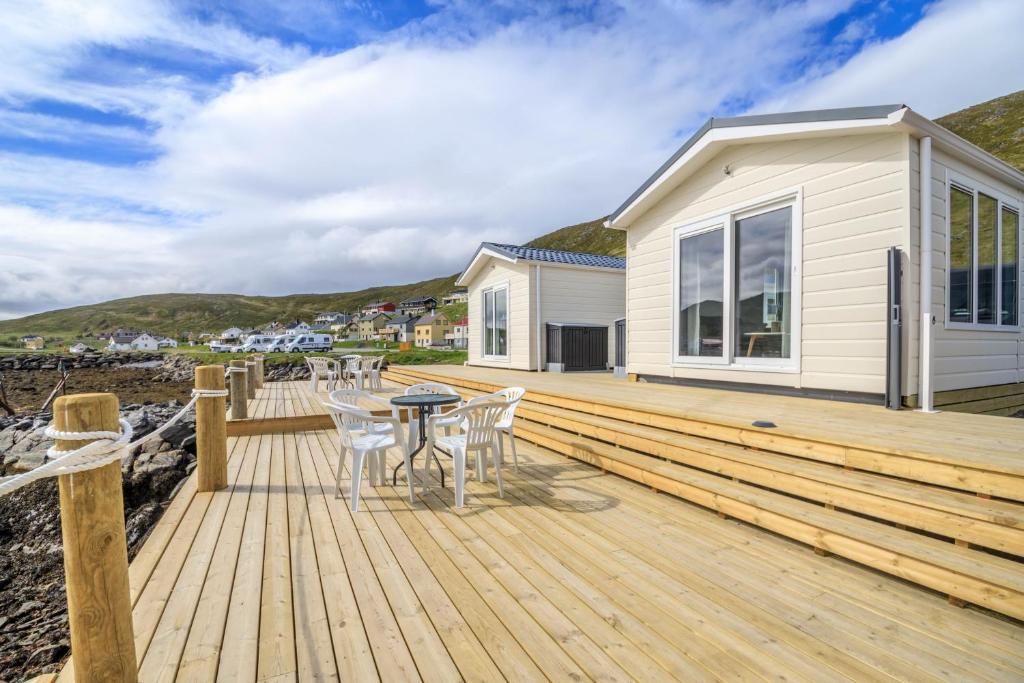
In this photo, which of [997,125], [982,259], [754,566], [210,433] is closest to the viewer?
[754,566]

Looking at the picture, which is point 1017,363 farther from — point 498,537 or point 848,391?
point 498,537

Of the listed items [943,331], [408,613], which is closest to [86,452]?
[408,613]

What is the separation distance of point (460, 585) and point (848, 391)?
13.5ft

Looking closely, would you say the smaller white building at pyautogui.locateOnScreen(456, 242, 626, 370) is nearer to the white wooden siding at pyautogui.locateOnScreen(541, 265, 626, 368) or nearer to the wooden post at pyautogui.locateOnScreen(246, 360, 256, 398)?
the white wooden siding at pyautogui.locateOnScreen(541, 265, 626, 368)

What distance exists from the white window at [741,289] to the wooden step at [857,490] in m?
1.98

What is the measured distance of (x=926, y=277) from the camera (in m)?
3.84


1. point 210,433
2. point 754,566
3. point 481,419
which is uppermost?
point 481,419

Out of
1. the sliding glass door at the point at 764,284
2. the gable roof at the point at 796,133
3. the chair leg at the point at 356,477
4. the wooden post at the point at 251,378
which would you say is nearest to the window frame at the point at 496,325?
the gable roof at the point at 796,133

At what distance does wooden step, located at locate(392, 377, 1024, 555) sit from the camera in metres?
1.98

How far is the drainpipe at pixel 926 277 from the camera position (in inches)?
151

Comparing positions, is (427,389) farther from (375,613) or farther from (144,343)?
(144,343)

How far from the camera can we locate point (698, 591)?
2074mm

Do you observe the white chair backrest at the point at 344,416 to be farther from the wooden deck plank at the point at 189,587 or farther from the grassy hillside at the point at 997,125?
the grassy hillside at the point at 997,125

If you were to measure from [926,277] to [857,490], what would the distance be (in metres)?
2.57
